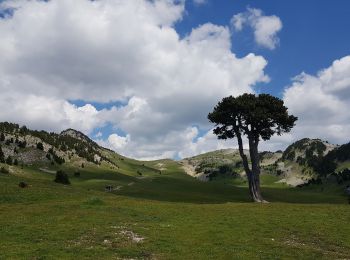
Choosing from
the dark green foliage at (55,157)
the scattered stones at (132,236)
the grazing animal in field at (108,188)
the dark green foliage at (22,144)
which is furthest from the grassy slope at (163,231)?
the dark green foliage at (22,144)

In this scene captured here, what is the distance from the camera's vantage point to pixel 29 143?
154500mm

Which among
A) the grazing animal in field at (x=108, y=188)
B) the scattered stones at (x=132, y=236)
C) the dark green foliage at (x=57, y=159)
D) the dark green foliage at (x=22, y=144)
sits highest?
the dark green foliage at (x=22, y=144)

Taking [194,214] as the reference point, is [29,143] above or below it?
above

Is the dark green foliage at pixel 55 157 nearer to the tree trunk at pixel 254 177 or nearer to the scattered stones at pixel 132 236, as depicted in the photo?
the tree trunk at pixel 254 177

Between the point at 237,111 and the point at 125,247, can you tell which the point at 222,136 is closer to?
the point at 237,111

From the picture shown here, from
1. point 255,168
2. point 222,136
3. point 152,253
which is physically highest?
point 222,136

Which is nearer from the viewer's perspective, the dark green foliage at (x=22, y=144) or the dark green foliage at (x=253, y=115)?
the dark green foliage at (x=253, y=115)

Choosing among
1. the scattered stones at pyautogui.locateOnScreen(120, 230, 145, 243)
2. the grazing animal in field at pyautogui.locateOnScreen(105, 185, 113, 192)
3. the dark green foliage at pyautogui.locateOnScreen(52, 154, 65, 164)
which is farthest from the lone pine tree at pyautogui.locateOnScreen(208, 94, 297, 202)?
the dark green foliage at pyautogui.locateOnScreen(52, 154, 65, 164)

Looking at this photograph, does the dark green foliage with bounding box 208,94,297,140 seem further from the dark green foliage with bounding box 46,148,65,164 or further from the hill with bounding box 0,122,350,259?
the dark green foliage with bounding box 46,148,65,164

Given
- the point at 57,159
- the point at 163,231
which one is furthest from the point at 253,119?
the point at 57,159

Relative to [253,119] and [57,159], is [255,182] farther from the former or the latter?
[57,159]

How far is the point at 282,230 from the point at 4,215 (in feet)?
92.5

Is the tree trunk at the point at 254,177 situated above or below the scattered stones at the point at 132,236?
above

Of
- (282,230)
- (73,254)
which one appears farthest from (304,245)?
(73,254)
